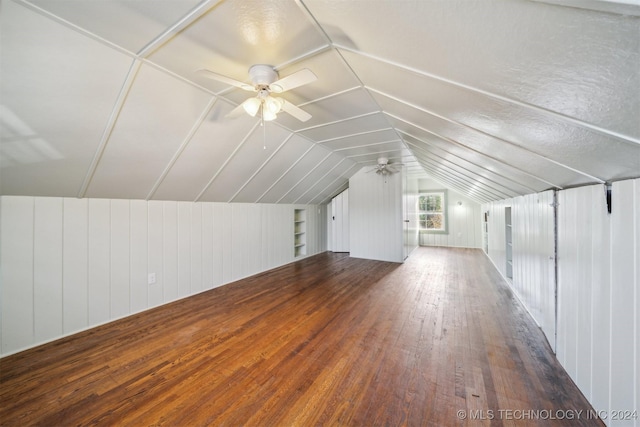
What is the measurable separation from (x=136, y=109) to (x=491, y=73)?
270 centimetres

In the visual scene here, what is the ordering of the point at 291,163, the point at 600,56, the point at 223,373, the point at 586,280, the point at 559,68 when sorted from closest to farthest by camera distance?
1. the point at 600,56
2. the point at 559,68
3. the point at 586,280
4. the point at 223,373
5. the point at 291,163

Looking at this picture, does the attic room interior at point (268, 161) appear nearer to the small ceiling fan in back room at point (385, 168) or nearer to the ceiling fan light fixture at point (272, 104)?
the ceiling fan light fixture at point (272, 104)

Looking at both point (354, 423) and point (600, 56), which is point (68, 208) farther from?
point (600, 56)

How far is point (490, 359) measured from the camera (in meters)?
2.07

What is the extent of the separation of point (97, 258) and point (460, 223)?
9.22m

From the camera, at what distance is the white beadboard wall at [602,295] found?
1.18 meters

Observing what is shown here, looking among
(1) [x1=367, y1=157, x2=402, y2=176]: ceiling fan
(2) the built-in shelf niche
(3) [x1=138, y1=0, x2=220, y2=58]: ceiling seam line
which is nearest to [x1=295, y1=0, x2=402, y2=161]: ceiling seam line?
(3) [x1=138, y1=0, x2=220, y2=58]: ceiling seam line

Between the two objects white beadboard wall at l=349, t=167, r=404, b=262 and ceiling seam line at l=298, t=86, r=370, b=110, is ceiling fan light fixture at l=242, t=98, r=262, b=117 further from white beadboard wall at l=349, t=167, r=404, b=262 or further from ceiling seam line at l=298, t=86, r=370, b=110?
white beadboard wall at l=349, t=167, r=404, b=262

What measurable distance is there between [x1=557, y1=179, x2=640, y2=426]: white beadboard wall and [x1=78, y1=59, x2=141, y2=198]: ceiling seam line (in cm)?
335

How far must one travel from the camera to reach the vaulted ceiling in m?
0.80

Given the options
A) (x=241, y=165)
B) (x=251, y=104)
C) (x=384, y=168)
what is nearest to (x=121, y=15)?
(x=251, y=104)

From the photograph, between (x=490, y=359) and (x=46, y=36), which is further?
(x=490, y=359)

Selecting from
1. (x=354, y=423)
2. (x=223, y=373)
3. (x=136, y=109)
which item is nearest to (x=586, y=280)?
(x=354, y=423)

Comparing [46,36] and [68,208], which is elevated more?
[46,36]
